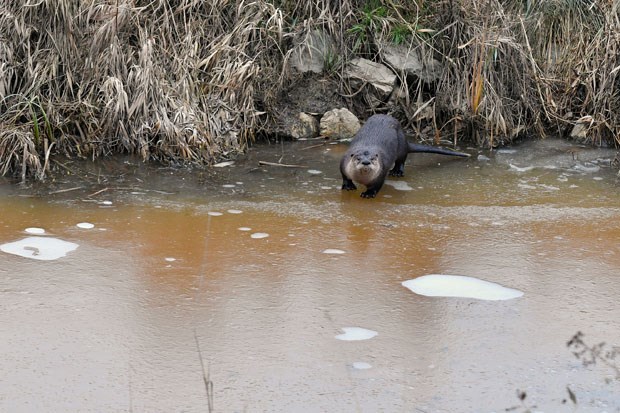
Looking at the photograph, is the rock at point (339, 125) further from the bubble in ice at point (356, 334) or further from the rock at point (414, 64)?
the bubble in ice at point (356, 334)

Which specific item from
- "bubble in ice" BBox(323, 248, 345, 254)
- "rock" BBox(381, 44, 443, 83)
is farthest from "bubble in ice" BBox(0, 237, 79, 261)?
"rock" BBox(381, 44, 443, 83)

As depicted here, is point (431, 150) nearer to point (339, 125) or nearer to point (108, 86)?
point (339, 125)

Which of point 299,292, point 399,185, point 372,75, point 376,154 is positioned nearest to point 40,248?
point 299,292

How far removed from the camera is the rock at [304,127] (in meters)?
6.13

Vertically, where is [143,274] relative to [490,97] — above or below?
below

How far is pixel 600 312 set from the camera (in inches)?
128

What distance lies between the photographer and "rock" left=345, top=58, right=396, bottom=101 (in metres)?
6.21

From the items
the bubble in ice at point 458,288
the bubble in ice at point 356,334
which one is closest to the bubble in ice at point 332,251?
the bubble in ice at point 458,288

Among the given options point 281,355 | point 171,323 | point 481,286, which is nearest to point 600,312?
point 481,286

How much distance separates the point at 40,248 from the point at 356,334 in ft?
5.03

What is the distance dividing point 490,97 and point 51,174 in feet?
9.25

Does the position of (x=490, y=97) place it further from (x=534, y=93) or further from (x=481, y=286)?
(x=481, y=286)

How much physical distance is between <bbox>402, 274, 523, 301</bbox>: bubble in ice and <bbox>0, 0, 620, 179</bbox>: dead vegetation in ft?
7.15

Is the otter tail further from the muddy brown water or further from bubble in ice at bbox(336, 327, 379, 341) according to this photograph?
bubble in ice at bbox(336, 327, 379, 341)
